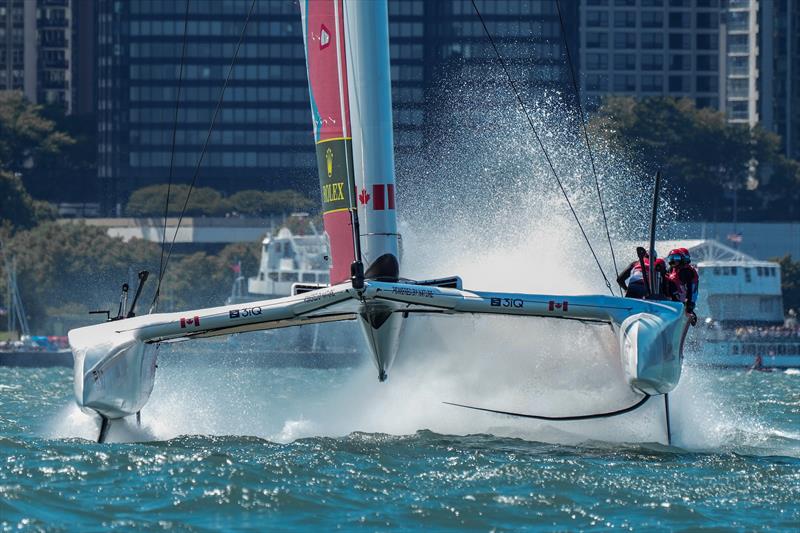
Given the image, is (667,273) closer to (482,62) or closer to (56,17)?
(482,62)

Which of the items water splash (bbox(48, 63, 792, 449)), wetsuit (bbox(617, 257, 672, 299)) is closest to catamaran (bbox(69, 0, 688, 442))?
water splash (bbox(48, 63, 792, 449))

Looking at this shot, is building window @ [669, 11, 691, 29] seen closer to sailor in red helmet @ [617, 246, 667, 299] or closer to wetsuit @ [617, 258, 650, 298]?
sailor in red helmet @ [617, 246, 667, 299]

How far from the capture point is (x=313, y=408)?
16.9 meters

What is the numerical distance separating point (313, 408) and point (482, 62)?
189 feet

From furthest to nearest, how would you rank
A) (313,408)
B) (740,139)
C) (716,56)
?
(716,56), (740,139), (313,408)

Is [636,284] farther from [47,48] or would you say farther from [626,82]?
[47,48]

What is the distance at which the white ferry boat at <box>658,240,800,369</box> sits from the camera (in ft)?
162

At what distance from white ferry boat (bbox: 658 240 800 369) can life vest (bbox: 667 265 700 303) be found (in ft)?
110

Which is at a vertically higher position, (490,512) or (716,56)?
(716,56)

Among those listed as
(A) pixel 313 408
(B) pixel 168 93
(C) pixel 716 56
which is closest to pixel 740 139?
(C) pixel 716 56

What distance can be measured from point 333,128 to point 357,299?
1956mm

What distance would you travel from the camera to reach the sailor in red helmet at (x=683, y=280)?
14469mm

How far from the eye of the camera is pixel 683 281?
1459 cm

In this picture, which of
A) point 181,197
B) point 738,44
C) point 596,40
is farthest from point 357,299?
point 738,44
